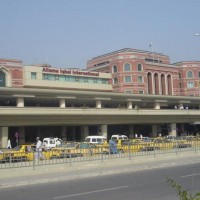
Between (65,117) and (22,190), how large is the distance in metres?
40.9

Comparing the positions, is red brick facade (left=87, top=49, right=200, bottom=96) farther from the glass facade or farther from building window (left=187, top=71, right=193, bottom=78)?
the glass facade

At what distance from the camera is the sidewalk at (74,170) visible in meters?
16.8

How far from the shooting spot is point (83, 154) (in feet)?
74.9

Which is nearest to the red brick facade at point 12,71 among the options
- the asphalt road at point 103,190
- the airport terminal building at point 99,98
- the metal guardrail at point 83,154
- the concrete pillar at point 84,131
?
the airport terminal building at point 99,98

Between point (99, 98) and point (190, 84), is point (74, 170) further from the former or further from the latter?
point (190, 84)

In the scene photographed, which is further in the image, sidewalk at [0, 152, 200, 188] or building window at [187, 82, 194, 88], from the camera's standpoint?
building window at [187, 82, 194, 88]

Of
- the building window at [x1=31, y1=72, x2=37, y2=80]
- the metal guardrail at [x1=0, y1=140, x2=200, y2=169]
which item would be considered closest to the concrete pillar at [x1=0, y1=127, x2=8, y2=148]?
the building window at [x1=31, y1=72, x2=37, y2=80]

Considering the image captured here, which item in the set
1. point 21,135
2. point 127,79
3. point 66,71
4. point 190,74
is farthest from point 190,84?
point 21,135

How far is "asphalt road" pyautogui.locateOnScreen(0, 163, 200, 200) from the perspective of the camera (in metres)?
12.0

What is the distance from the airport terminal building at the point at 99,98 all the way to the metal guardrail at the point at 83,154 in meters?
26.6

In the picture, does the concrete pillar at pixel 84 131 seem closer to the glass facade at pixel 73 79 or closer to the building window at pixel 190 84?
the glass facade at pixel 73 79

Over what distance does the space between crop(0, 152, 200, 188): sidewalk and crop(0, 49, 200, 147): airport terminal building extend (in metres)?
28.5

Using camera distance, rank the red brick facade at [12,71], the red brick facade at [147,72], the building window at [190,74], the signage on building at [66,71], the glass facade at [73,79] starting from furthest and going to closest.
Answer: the building window at [190,74]
the red brick facade at [147,72]
the glass facade at [73,79]
the signage on building at [66,71]
the red brick facade at [12,71]

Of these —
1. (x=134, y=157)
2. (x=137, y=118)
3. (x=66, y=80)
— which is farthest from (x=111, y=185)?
(x=66, y=80)
